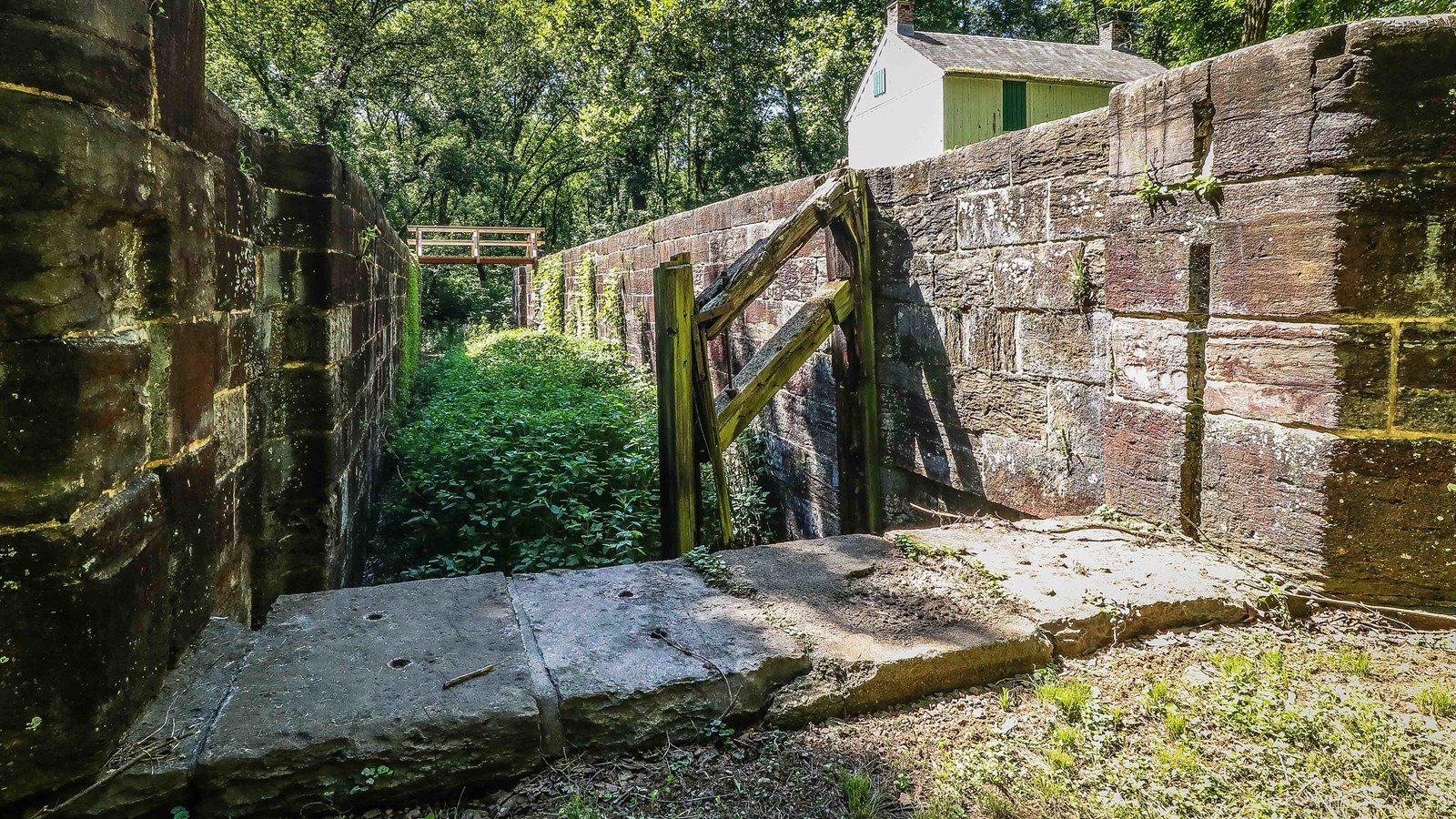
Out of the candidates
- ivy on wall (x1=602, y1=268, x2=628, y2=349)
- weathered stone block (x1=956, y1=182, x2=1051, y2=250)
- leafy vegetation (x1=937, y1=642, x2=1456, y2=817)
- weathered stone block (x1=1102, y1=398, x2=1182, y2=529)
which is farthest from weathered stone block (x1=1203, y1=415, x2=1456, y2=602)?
ivy on wall (x1=602, y1=268, x2=628, y2=349)

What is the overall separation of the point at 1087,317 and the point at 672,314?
2.06 metres

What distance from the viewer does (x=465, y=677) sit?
2.14m

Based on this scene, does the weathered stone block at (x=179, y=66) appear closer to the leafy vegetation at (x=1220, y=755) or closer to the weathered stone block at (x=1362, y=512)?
the leafy vegetation at (x=1220, y=755)

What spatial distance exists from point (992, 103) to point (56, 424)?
83.3ft

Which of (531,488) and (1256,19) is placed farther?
(1256,19)

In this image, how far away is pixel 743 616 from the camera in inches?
102

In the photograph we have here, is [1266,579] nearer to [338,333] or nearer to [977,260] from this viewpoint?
[977,260]

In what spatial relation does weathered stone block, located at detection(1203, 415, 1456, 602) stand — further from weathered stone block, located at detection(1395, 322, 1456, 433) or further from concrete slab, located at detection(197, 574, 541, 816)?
concrete slab, located at detection(197, 574, 541, 816)

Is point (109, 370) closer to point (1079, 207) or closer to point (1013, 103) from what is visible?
point (1079, 207)

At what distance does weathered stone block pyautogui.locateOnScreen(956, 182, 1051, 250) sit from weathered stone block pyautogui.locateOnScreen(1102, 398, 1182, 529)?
95cm

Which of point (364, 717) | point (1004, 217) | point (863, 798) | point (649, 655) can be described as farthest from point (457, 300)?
point (863, 798)

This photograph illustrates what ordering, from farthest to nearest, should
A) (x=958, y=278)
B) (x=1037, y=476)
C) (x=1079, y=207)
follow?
(x=958, y=278)
(x=1037, y=476)
(x=1079, y=207)

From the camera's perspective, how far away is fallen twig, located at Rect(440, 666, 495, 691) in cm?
211

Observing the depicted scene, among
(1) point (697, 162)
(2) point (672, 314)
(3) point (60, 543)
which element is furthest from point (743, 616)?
(1) point (697, 162)
